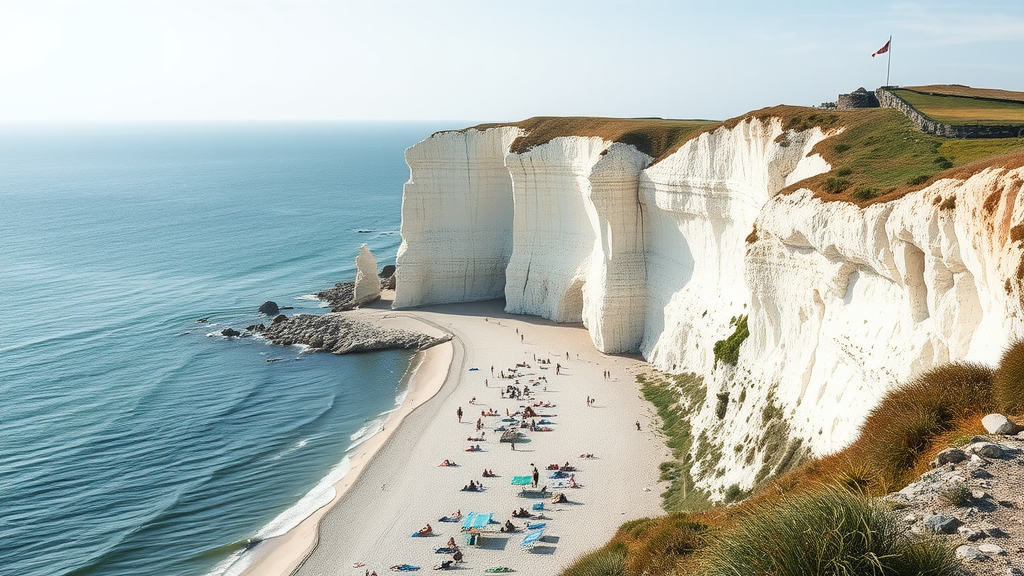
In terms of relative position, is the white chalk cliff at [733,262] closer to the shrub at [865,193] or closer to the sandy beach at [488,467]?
the shrub at [865,193]

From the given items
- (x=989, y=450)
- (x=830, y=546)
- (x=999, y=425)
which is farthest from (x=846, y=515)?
(x=999, y=425)

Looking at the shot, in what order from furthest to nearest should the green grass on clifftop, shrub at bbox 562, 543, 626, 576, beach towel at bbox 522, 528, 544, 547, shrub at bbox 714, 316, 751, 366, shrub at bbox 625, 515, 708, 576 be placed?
shrub at bbox 714, 316, 751, 366
beach towel at bbox 522, 528, 544, 547
the green grass on clifftop
shrub at bbox 562, 543, 626, 576
shrub at bbox 625, 515, 708, 576

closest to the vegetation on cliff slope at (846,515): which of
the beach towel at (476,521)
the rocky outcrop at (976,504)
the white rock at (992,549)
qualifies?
the rocky outcrop at (976,504)

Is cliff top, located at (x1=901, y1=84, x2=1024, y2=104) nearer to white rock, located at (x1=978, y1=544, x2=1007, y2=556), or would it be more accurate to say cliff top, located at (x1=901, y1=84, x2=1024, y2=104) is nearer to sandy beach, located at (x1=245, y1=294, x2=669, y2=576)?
sandy beach, located at (x1=245, y1=294, x2=669, y2=576)

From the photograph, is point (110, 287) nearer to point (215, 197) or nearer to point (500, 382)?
point (500, 382)

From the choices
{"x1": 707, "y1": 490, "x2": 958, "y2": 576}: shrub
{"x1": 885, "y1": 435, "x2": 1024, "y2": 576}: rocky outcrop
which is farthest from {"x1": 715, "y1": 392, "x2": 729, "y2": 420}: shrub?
{"x1": 707, "y1": 490, "x2": 958, "y2": 576}: shrub

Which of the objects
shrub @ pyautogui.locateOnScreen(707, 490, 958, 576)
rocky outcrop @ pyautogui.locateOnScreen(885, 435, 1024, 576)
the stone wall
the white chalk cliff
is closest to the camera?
shrub @ pyautogui.locateOnScreen(707, 490, 958, 576)

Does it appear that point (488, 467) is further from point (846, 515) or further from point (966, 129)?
point (846, 515)
